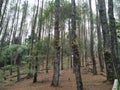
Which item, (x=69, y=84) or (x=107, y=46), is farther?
(x=69, y=84)

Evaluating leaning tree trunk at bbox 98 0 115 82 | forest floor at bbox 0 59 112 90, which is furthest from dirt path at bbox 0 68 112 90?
leaning tree trunk at bbox 98 0 115 82

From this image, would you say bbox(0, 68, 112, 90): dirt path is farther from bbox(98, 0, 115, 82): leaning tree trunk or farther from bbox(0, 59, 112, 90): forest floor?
bbox(98, 0, 115, 82): leaning tree trunk

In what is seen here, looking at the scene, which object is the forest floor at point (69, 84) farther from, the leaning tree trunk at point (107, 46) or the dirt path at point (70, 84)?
the leaning tree trunk at point (107, 46)

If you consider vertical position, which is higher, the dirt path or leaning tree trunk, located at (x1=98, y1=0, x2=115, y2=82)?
leaning tree trunk, located at (x1=98, y1=0, x2=115, y2=82)

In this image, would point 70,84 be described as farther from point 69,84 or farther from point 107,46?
point 107,46

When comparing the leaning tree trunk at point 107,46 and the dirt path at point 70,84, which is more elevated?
the leaning tree trunk at point 107,46

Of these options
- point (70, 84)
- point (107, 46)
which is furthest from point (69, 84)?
point (107, 46)

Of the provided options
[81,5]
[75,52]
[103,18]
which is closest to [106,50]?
[103,18]

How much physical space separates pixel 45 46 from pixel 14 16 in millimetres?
12051

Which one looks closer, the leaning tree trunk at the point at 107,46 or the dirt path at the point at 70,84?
the leaning tree trunk at the point at 107,46

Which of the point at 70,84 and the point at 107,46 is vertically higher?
the point at 107,46

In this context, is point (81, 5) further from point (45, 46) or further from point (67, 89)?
point (67, 89)

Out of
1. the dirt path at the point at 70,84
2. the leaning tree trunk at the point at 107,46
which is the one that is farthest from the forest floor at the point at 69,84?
the leaning tree trunk at the point at 107,46

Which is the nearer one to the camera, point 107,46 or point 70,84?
point 107,46
